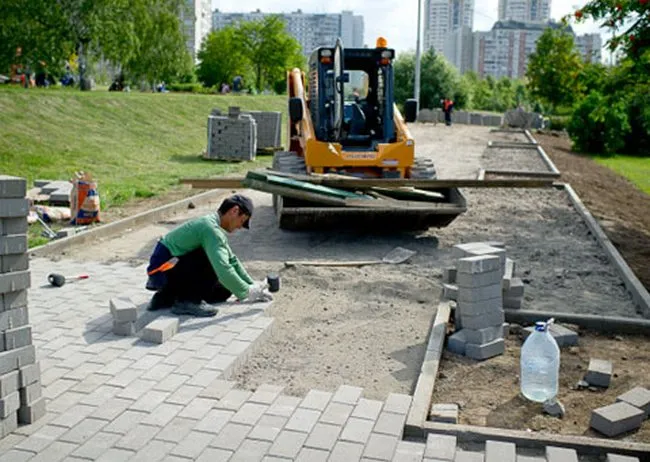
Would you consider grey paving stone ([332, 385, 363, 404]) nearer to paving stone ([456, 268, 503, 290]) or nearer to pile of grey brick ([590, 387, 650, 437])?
paving stone ([456, 268, 503, 290])

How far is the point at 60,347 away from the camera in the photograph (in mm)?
5566

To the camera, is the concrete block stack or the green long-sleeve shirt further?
the concrete block stack

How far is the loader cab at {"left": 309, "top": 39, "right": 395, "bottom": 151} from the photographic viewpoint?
1152cm

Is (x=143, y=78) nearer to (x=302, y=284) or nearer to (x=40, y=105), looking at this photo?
(x=40, y=105)

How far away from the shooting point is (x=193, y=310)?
20.6 ft

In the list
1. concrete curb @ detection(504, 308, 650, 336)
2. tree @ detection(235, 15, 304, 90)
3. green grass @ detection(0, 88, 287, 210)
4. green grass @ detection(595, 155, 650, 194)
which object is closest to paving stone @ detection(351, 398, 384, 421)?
concrete curb @ detection(504, 308, 650, 336)

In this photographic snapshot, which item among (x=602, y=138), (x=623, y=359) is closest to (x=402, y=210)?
(x=623, y=359)

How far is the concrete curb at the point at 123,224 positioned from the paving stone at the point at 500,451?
6.53m

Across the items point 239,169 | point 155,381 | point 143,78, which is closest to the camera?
point 155,381

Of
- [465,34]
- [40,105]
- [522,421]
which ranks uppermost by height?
[465,34]

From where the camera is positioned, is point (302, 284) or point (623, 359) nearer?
point (623, 359)

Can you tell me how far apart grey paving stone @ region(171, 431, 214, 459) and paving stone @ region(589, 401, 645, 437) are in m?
2.36

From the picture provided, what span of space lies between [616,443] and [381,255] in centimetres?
544

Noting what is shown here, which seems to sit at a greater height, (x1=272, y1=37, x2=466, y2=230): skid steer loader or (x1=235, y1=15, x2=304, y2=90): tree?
(x1=235, y1=15, x2=304, y2=90): tree
